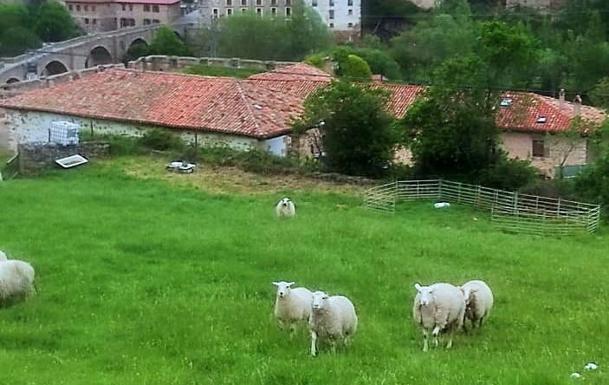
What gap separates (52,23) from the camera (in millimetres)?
101562

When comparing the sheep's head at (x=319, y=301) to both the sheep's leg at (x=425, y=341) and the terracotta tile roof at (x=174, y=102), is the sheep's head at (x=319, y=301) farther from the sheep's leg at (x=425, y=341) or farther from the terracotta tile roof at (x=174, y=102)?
the terracotta tile roof at (x=174, y=102)

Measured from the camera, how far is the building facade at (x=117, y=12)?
107062 mm

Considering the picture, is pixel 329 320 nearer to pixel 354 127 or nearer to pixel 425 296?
pixel 425 296

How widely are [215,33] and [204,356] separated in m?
75.4

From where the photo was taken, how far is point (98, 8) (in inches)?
4343

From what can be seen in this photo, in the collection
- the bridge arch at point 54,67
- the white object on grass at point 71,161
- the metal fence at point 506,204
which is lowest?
the bridge arch at point 54,67

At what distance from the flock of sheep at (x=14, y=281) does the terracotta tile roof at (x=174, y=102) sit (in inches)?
841

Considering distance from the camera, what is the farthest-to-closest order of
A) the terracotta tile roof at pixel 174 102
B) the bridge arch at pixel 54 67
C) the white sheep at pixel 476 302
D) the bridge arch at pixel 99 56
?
the bridge arch at pixel 99 56 → the bridge arch at pixel 54 67 → the terracotta tile roof at pixel 174 102 → the white sheep at pixel 476 302

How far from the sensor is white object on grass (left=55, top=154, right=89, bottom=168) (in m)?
34.0

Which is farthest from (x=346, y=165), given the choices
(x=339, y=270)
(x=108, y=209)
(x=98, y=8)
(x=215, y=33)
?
(x=98, y=8)

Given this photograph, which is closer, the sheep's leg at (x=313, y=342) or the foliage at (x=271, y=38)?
the sheep's leg at (x=313, y=342)

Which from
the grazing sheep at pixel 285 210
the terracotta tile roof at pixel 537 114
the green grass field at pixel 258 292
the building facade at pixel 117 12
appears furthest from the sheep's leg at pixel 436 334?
the building facade at pixel 117 12

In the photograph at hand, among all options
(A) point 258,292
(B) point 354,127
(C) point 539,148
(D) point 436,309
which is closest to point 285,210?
(A) point 258,292

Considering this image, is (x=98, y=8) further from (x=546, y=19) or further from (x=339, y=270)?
(x=339, y=270)
